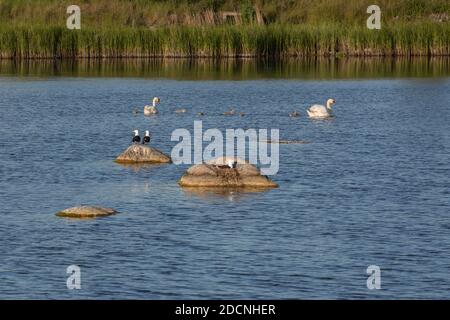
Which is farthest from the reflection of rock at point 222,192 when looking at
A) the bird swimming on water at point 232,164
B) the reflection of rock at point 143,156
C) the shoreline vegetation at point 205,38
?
the shoreline vegetation at point 205,38

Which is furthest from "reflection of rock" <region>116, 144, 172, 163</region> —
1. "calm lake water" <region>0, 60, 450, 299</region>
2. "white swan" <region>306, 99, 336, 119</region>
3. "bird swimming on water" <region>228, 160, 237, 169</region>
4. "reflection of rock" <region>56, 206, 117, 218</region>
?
"white swan" <region>306, 99, 336, 119</region>

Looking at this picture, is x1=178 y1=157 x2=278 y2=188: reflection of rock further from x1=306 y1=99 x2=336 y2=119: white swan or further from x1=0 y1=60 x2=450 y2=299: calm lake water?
x1=306 y1=99 x2=336 y2=119: white swan

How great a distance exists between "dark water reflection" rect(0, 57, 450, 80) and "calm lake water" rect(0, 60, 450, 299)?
10367 millimetres

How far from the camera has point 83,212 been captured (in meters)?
24.8

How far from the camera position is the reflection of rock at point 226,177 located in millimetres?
27797

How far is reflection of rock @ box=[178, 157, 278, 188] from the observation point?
27.8 m

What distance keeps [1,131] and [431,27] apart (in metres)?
32.9

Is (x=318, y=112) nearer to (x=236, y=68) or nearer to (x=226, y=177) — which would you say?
(x=226, y=177)

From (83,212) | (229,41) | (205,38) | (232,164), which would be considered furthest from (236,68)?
(83,212)

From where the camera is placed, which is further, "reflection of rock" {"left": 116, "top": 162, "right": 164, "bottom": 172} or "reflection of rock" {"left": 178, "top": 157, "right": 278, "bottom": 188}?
"reflection of rock" {"left": 116, "top": 162, "right": 164, "bottom": 172}

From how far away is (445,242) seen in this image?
22531 millimetres

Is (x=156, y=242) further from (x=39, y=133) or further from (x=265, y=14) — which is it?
(x=265, y=14)

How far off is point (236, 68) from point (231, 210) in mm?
36801
